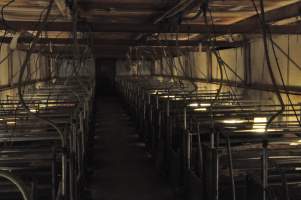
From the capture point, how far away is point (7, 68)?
757 cm

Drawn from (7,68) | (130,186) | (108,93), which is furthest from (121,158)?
(108,93)

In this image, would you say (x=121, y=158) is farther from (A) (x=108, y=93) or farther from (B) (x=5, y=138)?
(A) (x=108, y=93)

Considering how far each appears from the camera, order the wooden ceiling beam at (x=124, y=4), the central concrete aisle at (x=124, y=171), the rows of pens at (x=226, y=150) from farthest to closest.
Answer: the central concrete aisle at (x=124, y=171) → the wooden ceiling beam at (x=124, y=4) → the rows of pens at (x=226, y=150)

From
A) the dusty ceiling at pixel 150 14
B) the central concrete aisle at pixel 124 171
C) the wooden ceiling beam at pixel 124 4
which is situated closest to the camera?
the dusty ceiling at pixel 150 14

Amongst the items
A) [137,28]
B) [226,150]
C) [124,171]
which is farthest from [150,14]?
[226,150]

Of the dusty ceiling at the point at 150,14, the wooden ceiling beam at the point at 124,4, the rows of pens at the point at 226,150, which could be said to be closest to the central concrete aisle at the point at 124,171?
the rows of pens at the point at 226,150

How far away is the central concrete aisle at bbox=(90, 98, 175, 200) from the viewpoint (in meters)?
4.44

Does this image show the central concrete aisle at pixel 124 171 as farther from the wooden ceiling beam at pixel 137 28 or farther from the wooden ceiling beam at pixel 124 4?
the wooden ceiling beam at pixel 124 4

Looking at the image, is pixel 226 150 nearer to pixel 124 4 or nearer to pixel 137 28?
pixel 137 28

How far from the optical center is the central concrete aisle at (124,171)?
14.6 feet

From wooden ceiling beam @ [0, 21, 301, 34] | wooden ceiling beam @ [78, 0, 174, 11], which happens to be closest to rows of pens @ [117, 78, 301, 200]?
wooden ceiling beam @ [0, 21, 301, 34]

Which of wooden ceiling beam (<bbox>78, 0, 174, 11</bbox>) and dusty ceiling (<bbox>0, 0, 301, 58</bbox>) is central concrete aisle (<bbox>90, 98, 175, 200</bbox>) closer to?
dusty ceiling (<bbox>0, 0, 301, 58</bbox>)

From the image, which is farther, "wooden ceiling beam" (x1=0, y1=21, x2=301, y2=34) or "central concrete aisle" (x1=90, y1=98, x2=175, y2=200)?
"central concrete aisle" (x1=90, y1=98, x2=175, y2=200)

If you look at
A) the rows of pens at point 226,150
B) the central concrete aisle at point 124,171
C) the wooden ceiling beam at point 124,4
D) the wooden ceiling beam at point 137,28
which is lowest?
the central concrete aisle at point 124,171
